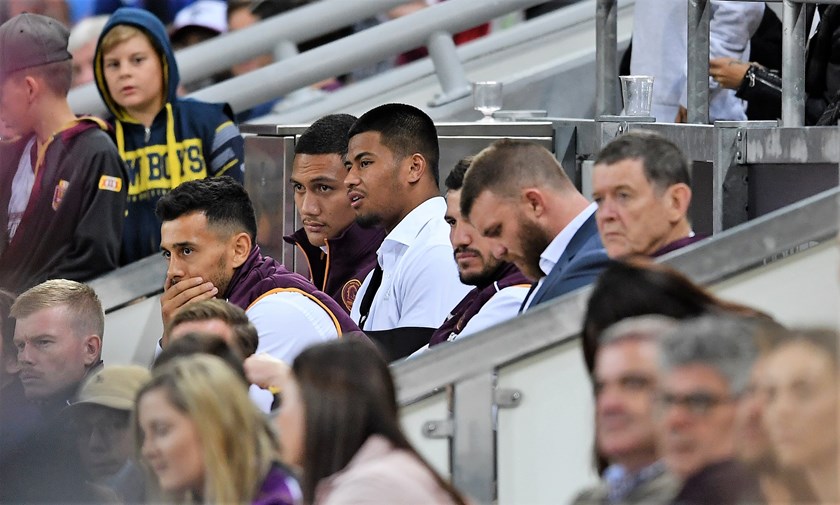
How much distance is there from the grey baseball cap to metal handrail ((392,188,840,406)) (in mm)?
2819

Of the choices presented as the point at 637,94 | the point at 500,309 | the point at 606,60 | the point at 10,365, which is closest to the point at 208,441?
the point at 500,309

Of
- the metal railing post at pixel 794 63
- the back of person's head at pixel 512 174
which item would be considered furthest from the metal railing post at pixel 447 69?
the back of person's head at pixel 512 174

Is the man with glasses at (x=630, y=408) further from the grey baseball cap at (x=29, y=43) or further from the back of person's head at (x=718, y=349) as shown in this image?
the grey baseball cap at (x=29, y=43)

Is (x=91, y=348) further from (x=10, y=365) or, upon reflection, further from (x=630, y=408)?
(x=630, y=408)

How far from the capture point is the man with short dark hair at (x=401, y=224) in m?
5.83

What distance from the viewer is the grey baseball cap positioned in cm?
667

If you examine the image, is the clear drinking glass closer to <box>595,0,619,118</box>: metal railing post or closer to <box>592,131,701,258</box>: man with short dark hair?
<box>595,0,619,118</box>: metal railing post

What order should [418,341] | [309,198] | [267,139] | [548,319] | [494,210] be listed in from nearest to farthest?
[548,319] → [494,210] → [418,341] → [309,198] → [267,139]

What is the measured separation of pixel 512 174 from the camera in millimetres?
4918

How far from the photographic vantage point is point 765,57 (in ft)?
23.6

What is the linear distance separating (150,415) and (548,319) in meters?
1.20

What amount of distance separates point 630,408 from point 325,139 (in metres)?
3.31

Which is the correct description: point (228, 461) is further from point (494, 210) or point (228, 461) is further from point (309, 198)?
point (309, 198)

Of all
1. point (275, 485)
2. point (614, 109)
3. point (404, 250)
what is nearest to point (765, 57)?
point (614, 109)
